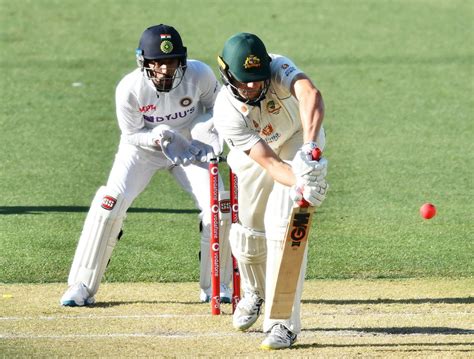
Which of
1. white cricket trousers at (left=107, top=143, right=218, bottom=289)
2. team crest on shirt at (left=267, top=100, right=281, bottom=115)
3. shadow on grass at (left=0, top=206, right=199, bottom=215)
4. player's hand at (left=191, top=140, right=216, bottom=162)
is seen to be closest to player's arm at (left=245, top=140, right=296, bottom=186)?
team crest on shirt at (left=267, top=100, right=281, bottom=115)

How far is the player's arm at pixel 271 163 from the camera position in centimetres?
650

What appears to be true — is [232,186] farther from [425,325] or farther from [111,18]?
[111,18]

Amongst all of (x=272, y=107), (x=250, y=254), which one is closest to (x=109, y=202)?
(x=250, y=254)

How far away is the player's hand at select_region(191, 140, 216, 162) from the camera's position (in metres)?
7.91

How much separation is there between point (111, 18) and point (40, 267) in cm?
1041

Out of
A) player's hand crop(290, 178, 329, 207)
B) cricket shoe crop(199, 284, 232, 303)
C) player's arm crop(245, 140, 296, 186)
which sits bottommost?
cricket shoe crop(199, 284, 232, 303)

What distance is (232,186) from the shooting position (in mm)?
7504

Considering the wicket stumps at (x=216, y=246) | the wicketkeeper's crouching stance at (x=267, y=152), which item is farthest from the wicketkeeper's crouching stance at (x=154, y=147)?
the wicketkeeper's crouching stance at (x=267, y=152)

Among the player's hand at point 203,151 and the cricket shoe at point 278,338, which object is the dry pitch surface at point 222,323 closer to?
the cricket shoe at point 278,338

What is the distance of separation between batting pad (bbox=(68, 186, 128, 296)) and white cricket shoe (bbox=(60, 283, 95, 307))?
1.3 inches

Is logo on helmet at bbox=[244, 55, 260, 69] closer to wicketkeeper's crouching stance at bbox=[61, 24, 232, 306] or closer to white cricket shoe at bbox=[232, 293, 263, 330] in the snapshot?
wicketkeeper's crouching stance at bbox=[61, 24, 232, 306]

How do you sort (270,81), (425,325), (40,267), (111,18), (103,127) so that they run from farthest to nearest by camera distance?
1. (111,18)
2. (103,127)
3. (40,267)
4. (425,325)
5. (270,81)

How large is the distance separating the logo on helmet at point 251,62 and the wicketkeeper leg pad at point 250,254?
1.11 metres

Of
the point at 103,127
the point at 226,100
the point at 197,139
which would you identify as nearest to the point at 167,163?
the point at 197,139
